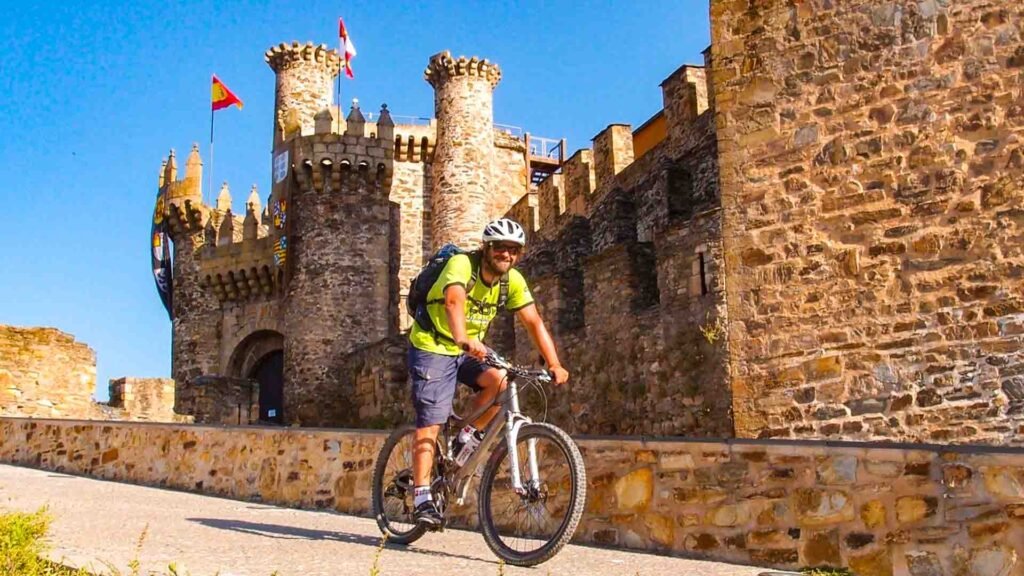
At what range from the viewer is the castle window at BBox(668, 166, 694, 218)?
19516 millimetres

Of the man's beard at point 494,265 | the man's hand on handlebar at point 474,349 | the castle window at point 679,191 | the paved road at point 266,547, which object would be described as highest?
the castle window at point 679,191

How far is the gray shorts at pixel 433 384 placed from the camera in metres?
5.58

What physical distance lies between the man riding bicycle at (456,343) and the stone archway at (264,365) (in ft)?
88.8

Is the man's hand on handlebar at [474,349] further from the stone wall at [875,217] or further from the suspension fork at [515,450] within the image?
the stone wall at [875,217]

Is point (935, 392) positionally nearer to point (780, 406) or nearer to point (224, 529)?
point (780, 406)

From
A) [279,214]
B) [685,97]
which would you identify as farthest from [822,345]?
[279,214]

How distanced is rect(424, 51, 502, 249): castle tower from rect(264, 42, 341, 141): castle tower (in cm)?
549

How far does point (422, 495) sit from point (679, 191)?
48.2ft

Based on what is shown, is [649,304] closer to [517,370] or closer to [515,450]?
[517,370]

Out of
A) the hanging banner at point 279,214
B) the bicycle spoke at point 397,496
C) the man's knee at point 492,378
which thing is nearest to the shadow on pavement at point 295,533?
the bicycle spoke at point 397,496

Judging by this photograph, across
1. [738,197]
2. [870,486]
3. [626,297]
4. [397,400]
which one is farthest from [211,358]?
[870,486]

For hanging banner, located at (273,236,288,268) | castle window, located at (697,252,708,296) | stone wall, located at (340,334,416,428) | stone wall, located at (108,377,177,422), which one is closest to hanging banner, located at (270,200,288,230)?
hanging banner, located at (273,236,288,268)

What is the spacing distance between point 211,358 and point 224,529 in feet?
90.8

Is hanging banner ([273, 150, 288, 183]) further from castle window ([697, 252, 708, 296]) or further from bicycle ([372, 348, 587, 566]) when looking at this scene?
bicycle ([372, 348, 587, 566])
